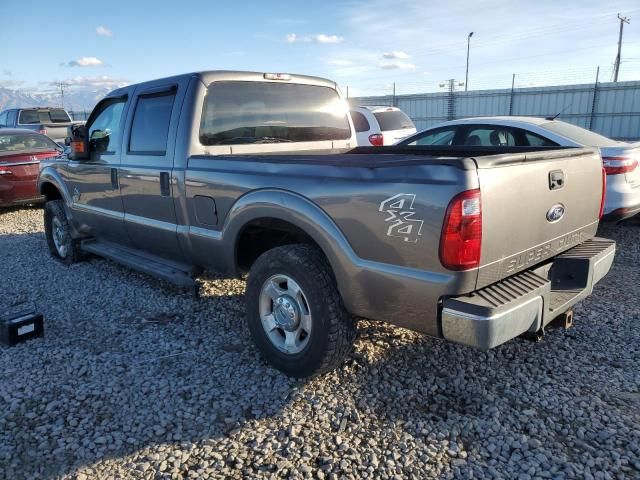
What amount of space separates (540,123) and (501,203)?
4.43 metres

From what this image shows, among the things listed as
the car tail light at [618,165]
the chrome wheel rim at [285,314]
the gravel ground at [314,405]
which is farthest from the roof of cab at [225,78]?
the car tail light at [618,165]

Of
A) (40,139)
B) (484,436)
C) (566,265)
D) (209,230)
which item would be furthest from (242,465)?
(40,139)

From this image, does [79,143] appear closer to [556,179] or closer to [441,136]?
[556,179]

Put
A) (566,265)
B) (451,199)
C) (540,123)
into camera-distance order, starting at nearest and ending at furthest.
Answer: (451,199), (566,265), (540,123)

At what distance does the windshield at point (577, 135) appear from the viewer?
237 inches

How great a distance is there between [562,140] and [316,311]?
4414 mm

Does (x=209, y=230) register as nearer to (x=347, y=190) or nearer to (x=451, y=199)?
(x=347, y=190)

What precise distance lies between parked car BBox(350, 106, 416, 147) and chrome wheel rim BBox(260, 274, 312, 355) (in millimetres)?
7386

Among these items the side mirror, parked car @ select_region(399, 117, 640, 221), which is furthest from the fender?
parked car @ select_region(399, 117, 640, 221)

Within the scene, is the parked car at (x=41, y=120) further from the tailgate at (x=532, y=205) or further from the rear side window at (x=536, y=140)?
the tailgate at (x=532, y=205)

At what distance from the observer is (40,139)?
9.81 m

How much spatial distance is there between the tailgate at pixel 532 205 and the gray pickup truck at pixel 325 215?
0.01 metres

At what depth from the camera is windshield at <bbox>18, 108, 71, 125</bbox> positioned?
16281mm

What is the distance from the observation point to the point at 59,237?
617cm
